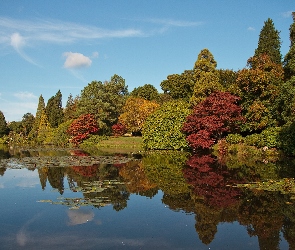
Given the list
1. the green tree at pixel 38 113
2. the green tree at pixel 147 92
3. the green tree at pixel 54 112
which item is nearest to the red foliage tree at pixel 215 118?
the green tree at pixel 147 92

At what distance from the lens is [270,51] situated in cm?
4272

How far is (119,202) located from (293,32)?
2807cm

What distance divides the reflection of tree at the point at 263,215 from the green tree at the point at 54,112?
59567 millimetres

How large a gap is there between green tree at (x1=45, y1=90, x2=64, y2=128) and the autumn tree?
24892 millimetres

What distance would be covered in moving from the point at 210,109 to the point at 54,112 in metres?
45.2

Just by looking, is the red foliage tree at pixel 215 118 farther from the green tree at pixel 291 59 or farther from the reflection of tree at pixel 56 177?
the reflection of tree at pixel 56 177

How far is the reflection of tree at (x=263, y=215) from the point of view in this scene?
7.18 m

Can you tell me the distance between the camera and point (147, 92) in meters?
63.7

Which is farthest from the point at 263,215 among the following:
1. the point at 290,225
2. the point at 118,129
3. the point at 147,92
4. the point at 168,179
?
the point at 147,92

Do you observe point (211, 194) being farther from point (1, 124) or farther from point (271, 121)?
point (1, 124)

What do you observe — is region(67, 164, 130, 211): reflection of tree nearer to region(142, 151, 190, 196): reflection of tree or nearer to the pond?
the pond

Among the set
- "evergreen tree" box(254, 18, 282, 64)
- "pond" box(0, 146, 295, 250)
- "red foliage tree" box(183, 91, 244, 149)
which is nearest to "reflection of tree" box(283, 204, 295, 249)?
"pond" box(0, 146, 295, 250)

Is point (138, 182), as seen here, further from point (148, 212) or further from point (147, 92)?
point (147, 92)

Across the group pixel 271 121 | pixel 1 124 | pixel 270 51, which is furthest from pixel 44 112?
pixel 271 121
